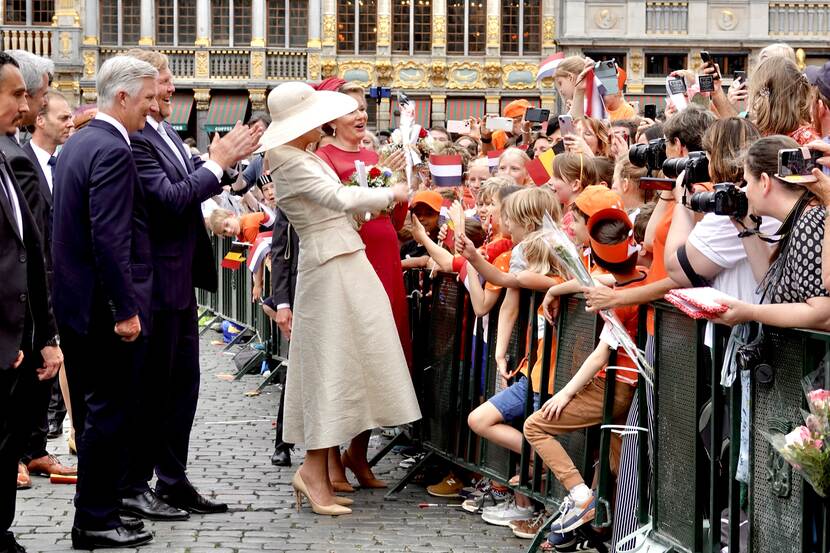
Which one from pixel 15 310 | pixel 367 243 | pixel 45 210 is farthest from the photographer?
pixel 367 243

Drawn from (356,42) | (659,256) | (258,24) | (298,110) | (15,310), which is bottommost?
(15,310)

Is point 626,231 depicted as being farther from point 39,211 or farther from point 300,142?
point 39,211

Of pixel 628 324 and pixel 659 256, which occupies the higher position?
pixel 659 256

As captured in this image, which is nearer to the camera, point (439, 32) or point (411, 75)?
point (439, 32)

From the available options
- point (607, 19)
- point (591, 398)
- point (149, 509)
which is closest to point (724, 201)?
point (591, 398)

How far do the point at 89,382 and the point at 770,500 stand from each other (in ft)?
12.0

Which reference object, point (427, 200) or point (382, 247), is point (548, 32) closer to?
point (427, 200)

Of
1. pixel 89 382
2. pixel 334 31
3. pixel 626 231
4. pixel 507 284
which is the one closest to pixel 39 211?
pixel 89 382

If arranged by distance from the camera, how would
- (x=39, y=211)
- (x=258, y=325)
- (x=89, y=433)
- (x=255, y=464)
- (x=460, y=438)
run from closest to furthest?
1. (x=89, y=433)
2. (x=39, y=211)
3. (x=460, y=438)
4. (x=255, y=464)
5. (x=258, y=325)

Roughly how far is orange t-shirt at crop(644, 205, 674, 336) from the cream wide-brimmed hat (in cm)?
219

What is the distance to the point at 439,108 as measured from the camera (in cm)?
4247

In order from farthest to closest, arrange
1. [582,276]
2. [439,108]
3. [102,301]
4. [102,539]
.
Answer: [439,108] < [102,301] < [102,539] < [582,276]

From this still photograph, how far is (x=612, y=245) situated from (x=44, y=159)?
4.72 meters

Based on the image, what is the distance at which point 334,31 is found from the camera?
141 feet
